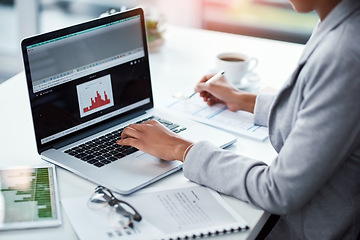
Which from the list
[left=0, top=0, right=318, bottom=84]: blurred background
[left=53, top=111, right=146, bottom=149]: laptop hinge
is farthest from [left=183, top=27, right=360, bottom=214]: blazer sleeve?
[left=0, top=0, right=318, bottom=84]: blurred background

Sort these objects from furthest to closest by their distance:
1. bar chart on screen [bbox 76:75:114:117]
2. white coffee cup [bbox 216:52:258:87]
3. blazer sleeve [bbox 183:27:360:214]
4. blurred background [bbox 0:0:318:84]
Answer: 1. blurred background [bbox 0:0:318:84]
2. white coffee cup [bbox 216:52:258:87]
3. bar chart on screen [bbox 76:75:114:117]
4. blazer sleeve [bbox 183:27:360:214]

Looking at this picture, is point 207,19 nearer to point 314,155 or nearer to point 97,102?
point 97,102

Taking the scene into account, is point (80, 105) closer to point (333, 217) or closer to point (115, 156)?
point (115, 156)

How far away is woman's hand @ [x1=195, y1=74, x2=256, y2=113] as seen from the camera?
5.01ft

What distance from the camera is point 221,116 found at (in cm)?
151

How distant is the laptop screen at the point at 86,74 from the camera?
1.23m

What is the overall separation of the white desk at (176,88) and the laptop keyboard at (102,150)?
6 centimetres

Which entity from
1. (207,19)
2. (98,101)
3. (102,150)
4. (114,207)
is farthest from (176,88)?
(207,19)

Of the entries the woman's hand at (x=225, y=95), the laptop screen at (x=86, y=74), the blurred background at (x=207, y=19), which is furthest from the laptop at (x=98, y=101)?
the blurred background at (x=207, y=19)

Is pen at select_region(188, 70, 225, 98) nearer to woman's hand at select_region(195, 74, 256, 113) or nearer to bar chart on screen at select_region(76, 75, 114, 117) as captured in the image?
woman's hand at select_region(195, 74, 256, 113)

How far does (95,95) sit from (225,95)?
410 mm

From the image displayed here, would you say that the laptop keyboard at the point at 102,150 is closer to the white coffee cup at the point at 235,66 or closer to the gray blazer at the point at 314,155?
the gray blazer at the point at 314,155

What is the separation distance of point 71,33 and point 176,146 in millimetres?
381

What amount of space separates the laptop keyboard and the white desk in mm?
64
